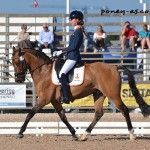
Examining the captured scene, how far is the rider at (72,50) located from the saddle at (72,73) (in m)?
0.10

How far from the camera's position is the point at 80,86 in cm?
1405

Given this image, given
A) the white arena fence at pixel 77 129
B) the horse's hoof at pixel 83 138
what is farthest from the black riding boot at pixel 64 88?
the white arena fence at pixel 77 129

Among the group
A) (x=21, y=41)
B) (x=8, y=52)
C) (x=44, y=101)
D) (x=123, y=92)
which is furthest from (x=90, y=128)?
(x=8, y=52)

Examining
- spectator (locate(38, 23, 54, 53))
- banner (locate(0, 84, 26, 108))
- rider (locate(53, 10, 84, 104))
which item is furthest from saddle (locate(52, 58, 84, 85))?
spectator (locate(38, 23, 54, 53))

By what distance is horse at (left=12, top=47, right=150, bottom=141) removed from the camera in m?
14.0

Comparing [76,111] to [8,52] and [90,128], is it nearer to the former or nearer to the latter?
[8,52]

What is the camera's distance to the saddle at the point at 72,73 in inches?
551

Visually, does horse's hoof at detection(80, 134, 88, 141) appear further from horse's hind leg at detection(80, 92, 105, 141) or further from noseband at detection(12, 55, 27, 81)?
noseband at detection(12, 55, 27, 81)

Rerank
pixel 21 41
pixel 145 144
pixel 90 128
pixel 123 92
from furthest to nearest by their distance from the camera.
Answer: pixel 21 41 → pixel 123 92 → pixel 90 128 → pixel 145 144

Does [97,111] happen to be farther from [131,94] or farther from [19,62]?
[131,94]

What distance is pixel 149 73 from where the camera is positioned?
25.5 meters

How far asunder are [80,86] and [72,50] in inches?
30.7

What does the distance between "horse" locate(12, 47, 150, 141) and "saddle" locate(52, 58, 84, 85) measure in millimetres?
88

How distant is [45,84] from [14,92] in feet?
29.6
